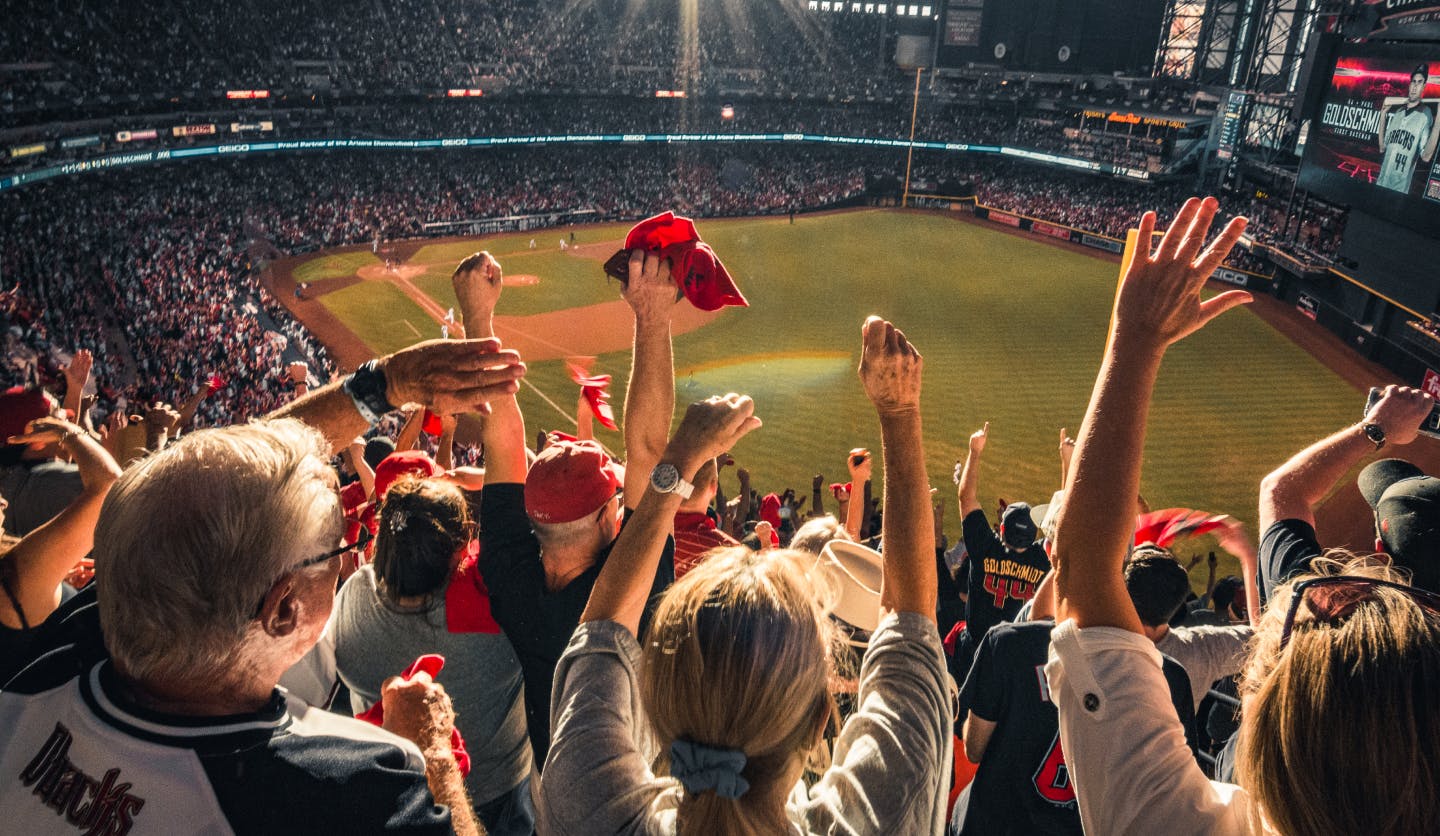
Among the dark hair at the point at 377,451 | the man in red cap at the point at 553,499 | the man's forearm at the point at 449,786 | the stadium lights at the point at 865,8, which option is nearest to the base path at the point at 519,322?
the dark hair at the point at 377,451

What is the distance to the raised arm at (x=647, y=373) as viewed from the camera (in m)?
3.13

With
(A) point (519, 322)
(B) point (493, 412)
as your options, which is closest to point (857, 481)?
(B) point (493, 412)

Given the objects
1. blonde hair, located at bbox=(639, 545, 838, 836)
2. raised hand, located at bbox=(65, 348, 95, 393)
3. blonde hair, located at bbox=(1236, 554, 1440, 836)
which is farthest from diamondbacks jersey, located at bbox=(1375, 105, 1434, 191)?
raised hand, located at bbox=(65, 348, 95, 393)

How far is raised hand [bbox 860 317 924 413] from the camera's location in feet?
7.29

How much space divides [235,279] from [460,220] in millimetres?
14173

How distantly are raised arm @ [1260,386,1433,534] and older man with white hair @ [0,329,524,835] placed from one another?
2665 millimetres

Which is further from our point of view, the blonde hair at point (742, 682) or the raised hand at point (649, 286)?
the raised hand at point (649, 286)

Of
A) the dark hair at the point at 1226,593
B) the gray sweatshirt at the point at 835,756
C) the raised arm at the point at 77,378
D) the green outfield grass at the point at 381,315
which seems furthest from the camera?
the green outfield grass at the point at 381,315

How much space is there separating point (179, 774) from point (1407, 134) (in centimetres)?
2532

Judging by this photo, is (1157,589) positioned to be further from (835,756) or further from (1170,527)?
(835,756)

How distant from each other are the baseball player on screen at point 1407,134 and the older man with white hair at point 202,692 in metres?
23.7

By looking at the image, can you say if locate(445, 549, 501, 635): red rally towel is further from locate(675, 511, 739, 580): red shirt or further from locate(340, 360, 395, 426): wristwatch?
locate(675, 511, 739, 580): red shirt

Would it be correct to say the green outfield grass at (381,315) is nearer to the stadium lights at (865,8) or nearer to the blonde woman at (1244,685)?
the blonde woman at (1244,685)

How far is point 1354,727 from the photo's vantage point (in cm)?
135
